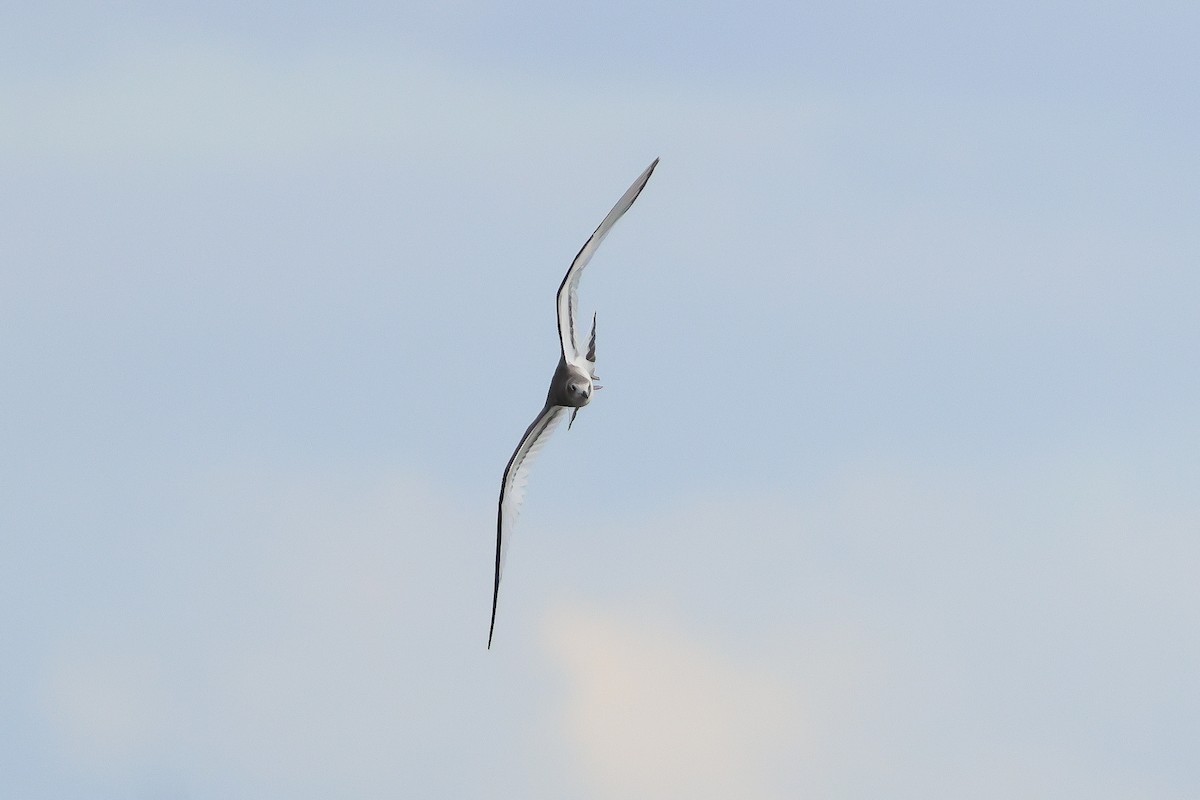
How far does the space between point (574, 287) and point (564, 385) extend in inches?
174

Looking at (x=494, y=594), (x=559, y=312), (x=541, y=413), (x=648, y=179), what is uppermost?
(x=648, y=179)

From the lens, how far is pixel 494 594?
48062 mm

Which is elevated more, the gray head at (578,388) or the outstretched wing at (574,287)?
the outstretched wing at (574,287)

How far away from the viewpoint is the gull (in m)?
50.5

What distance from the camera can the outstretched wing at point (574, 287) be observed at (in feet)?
165

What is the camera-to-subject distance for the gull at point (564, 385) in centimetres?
5053

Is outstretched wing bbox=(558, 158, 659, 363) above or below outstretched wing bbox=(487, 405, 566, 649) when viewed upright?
above

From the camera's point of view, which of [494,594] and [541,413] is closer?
[494,594]

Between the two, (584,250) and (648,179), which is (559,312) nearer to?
(584,250)

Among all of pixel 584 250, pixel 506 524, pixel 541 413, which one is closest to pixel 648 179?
pixel 584 250

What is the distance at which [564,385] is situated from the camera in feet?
167

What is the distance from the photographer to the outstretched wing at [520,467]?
2040 inches

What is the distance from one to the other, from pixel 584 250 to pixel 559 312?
9.08ft

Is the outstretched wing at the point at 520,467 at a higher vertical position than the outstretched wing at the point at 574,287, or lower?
lower
